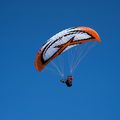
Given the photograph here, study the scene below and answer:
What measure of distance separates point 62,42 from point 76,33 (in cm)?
157

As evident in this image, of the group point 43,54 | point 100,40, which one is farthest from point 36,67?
point 100,40

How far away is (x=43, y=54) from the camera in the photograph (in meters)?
81.5

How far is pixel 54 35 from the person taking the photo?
80.8 meters

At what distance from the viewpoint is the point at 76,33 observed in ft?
265

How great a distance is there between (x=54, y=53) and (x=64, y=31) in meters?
2.68

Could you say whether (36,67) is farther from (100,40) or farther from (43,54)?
(100,40)

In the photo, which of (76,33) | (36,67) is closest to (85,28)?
(76,33)

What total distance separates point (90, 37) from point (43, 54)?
4740mm

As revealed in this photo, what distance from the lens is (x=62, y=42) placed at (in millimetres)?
80938

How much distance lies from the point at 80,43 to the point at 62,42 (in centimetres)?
213

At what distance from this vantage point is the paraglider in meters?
80.5

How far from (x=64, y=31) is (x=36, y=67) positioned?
453 centimetres

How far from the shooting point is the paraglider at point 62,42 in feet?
264

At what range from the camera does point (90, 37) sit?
267 feet
